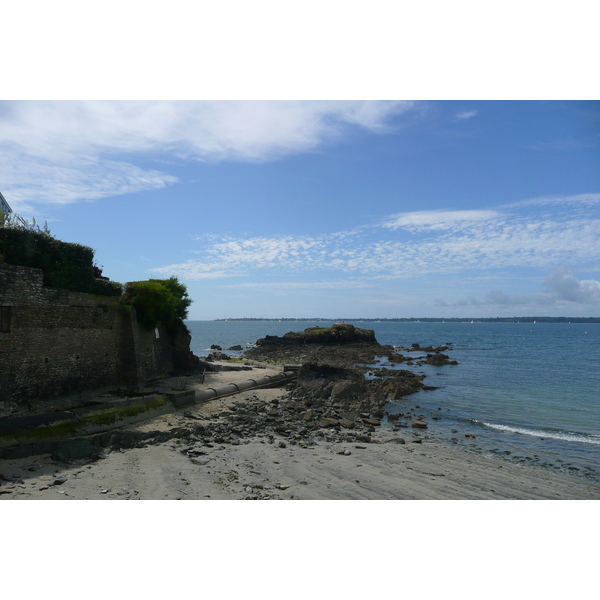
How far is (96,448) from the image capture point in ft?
37.8

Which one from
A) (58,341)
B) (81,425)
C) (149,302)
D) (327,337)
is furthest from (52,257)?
(327,337)

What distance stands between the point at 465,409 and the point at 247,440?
13540mm

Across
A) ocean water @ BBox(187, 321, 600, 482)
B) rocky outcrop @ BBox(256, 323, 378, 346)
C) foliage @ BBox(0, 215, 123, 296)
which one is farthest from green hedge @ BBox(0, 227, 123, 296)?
→ rocky outcrop @ BBox(256, 323, 378, 346)

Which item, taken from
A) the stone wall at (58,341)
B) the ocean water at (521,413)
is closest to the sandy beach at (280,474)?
the ocean water at (521,413)

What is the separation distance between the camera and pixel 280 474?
10.5m

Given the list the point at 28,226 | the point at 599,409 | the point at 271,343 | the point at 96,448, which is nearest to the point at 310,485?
the point at 96,448

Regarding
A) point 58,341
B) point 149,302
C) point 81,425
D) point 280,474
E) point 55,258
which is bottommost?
point 280,474

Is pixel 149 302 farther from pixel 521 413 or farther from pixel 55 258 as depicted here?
pixel 521 413

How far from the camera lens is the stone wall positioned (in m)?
12.7

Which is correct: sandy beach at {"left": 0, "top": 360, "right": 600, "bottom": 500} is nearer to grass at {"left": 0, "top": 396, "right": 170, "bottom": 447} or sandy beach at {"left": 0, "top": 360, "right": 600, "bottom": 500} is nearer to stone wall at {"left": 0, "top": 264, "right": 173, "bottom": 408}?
grass at {"left": 0, "top": 396, "right": 170, "bottom": 447}

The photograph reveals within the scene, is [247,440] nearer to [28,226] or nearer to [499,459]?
[499,459]

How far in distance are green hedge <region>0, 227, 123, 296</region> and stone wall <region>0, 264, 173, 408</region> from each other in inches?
15.9

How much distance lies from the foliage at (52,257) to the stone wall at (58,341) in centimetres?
42

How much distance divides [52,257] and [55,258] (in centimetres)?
13
